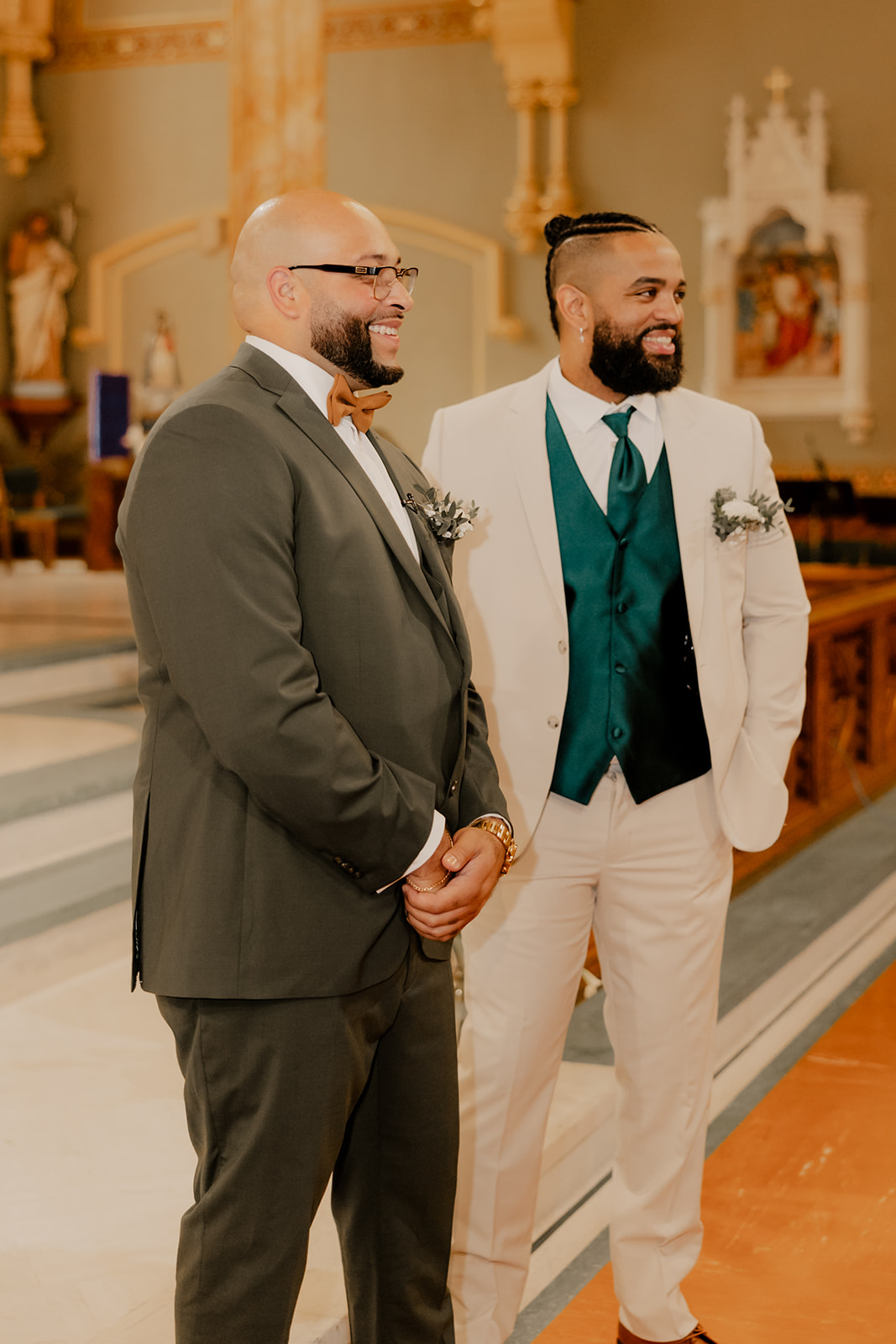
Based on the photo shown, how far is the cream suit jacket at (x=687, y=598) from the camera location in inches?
86.7

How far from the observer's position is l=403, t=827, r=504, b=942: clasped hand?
66.7 inches

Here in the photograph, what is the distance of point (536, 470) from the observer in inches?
87.6

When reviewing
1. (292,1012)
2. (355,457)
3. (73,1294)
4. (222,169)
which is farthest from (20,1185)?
(222,169)

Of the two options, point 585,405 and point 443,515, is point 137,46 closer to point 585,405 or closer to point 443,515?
A: point 585,405

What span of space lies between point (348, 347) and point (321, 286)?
0.08 meters

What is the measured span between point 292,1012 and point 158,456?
63 cm

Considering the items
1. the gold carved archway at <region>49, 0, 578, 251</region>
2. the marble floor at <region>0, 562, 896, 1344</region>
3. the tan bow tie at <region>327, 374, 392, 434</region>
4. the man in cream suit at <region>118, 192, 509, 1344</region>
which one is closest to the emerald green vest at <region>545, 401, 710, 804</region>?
the man in cream suit at <region>118, 192, 509, 1344</region>

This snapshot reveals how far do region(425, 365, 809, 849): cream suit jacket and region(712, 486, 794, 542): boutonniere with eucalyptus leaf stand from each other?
0.05 feet

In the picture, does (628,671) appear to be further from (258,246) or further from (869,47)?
(869,47)

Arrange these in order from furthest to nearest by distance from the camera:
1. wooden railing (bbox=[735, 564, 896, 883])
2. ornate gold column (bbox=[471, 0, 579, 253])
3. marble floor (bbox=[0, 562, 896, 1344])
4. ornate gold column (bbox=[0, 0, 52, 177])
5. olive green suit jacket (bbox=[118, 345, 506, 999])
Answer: ornate gold column (bbox=[0, 0, 52, 177]) < ornate gold column (bbox=[471, 0, 579, 253]) < wooden railing (bbox=[735, 564, 896, 883]) < marble floor (bbox=[0, 562, 896, 1344]) < olive green suit jacket (bbox=[118, 345, 506, 999])

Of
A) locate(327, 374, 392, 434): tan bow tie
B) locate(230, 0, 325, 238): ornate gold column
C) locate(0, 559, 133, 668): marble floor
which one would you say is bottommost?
locate(0, 559, 133, 668): marble floor

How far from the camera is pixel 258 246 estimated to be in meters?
1.71

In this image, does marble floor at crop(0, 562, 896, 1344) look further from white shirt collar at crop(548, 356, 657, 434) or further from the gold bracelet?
white shirt collar at crop(548, 356, 657, 434)

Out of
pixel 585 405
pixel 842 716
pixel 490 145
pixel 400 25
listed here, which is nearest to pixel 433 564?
pixel 585 405
